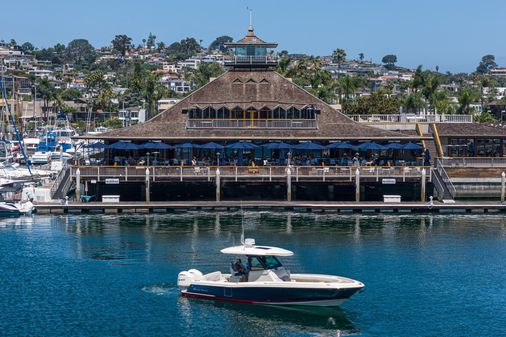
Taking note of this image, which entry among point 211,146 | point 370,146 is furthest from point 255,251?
point 370,146

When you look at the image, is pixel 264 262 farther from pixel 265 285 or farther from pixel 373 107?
pixel 373 107

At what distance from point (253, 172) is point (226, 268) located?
81.8ft

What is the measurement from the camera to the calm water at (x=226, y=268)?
43.7 m

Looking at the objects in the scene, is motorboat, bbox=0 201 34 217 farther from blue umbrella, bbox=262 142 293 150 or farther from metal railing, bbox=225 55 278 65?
metal railing, bbox=225 55 278 65

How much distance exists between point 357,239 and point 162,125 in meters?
27.1

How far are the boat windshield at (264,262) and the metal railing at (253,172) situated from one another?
99.2 ft

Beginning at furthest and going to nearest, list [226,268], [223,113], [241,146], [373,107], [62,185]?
A: [373,107] → [223,113] → [241,146] → [62,185] → [226,268]

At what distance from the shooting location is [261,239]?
207 ft

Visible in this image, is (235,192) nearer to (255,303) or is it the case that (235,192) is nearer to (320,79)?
(255,303)

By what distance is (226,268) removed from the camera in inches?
2098

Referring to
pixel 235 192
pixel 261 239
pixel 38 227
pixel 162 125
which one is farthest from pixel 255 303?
pixel 162 125

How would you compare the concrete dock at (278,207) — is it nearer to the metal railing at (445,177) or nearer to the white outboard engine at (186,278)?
the metal railing at (445,177)

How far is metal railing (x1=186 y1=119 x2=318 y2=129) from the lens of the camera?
8425 centimetres

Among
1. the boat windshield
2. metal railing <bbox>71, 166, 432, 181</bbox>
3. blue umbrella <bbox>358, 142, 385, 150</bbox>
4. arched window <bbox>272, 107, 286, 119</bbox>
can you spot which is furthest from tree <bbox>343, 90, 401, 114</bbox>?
the boat windshield
